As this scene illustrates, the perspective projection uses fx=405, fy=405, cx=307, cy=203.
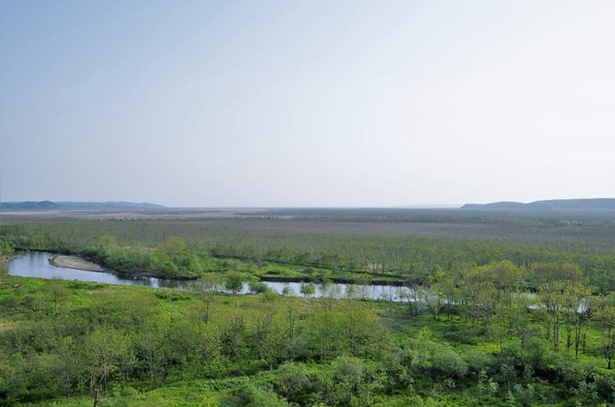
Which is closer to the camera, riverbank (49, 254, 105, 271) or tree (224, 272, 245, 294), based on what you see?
tree (224, 272, 245, 294)

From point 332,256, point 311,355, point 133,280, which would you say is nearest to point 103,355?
point 311,355

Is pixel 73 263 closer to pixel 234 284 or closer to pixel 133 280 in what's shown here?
pixel 133 280

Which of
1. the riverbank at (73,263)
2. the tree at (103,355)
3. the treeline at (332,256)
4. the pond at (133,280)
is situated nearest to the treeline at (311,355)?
the tree at (103,355)

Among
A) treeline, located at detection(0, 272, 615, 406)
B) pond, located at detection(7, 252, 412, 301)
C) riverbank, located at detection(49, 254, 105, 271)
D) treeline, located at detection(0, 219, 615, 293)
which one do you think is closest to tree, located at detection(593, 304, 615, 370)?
treeline, located at detection(0, 272, 615, 406)

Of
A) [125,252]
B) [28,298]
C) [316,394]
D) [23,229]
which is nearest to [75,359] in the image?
[316,394]

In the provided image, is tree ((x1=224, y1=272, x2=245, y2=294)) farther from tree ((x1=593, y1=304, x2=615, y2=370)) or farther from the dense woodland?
tree ((x1=593, y1=304, x2=615, y2=370))
